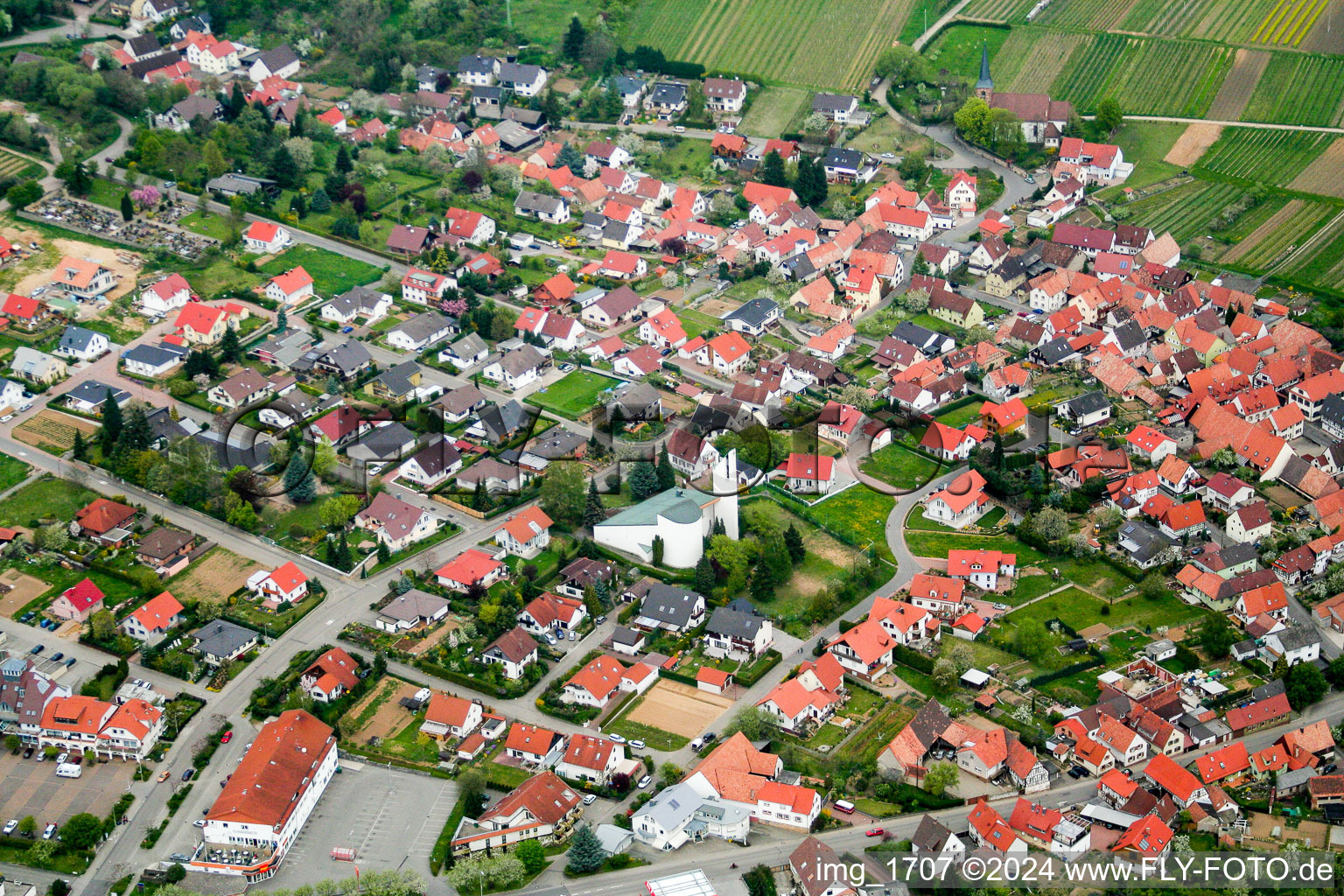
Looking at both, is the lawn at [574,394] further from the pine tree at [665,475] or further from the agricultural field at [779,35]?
the agricultural field at [779,35]

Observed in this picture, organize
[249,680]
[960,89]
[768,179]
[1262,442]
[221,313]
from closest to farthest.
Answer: [249,680] → [1262,442] → [221,313] → [768,179] → [960,89]

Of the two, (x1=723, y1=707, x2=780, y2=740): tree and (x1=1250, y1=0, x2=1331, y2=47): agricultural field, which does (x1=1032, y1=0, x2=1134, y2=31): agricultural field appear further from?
(x1=723, y1=707, x2=780, y2=740): tree

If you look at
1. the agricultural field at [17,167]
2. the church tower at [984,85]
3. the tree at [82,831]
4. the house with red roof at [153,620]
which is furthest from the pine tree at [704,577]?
the church tower at [984,85]

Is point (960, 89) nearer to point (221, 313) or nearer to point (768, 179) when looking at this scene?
point (768, 179)

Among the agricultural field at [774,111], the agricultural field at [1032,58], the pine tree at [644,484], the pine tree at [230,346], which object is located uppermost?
the agricultural field at [1032,58]

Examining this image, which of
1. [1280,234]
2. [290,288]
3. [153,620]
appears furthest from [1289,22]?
[153,620]

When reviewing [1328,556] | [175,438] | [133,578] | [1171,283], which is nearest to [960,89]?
[1171,283]
